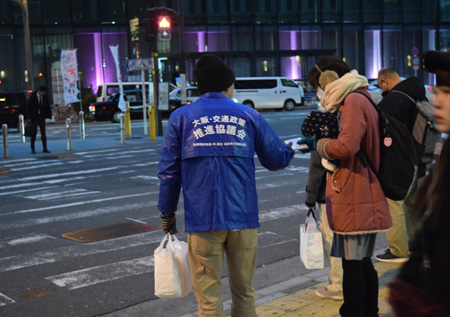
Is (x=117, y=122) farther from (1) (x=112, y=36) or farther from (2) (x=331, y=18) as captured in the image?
(2) (x=331, y=18)

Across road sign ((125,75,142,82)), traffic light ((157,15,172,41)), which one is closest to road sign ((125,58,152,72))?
traffic light ((157,15,172,41))

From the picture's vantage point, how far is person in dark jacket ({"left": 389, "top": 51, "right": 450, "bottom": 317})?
194cm

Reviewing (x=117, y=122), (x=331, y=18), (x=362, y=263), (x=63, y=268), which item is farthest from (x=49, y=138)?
(x=331, y=18)

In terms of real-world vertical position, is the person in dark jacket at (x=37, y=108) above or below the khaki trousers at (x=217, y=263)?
above

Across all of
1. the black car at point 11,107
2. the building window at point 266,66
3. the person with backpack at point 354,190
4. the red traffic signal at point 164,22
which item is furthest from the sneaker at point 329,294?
the building window at point 266,66

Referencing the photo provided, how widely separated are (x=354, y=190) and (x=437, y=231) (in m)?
2.57

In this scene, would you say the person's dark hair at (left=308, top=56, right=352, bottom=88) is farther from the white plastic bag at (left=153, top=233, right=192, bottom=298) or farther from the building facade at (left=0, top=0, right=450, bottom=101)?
the building facade at (left=0, top=0, right=450, bottom=101)

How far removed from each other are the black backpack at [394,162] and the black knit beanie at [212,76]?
1.03 metres

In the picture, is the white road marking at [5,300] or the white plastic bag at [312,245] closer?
the white plastic bag at [312,245]

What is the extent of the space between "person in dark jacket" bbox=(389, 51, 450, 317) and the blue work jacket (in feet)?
6.69

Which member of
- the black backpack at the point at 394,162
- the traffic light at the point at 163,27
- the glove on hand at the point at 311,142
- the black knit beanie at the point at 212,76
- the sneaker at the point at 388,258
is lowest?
the sneaker at the point at 388,258

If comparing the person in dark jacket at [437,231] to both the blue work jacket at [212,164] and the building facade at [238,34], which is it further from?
the building facade at [238,34]

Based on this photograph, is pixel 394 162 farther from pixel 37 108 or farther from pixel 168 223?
pixel 37 108

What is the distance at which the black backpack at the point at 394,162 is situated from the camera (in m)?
4.53
